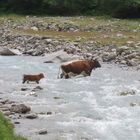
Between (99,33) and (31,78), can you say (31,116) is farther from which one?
(99,33)

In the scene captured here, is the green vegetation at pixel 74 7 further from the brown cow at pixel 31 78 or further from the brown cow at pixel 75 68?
the brown cow at pixel 31 78

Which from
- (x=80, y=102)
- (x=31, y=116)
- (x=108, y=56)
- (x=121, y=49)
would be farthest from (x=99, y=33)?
(x=31, y=116)

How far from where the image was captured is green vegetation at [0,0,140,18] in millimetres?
68750

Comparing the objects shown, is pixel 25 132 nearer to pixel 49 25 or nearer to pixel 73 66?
pixel 73 66

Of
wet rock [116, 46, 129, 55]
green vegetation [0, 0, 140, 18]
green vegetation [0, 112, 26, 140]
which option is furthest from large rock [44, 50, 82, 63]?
green vegetation [0, 0, 140, 18]

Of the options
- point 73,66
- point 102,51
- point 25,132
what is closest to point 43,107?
point 25,132

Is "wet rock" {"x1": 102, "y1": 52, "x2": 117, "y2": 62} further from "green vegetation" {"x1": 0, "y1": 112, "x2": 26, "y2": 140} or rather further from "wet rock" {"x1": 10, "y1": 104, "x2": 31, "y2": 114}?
"green vegetation" {"x1": 0, "y1": 112, "x2": 26, "y2": 140}

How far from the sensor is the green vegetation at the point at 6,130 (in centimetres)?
1607

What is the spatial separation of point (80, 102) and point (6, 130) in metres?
6.21

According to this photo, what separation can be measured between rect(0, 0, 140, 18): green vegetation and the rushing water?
1422 inches

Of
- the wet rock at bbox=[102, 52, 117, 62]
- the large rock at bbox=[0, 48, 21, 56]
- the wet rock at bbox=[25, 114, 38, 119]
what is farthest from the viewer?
the large rock at bbox=[0, 48, 21, 56]

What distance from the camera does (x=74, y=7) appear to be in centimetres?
7369

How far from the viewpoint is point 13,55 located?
39.2m

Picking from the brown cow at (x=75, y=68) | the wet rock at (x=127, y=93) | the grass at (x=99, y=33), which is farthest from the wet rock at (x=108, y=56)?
the wet rock at (x=127, y=93)
